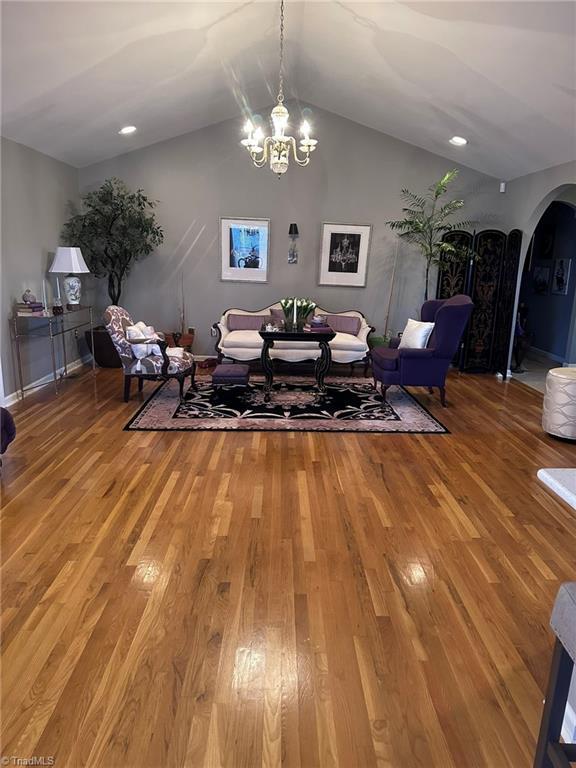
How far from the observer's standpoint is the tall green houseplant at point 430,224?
6945 millimetres

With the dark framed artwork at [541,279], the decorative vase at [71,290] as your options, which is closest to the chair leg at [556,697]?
the decorative vase at [71,290]

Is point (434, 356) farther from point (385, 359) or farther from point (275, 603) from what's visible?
point (275, 603)

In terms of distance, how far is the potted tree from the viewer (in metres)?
6.44

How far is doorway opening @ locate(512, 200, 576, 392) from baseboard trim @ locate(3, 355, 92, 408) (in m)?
6.31

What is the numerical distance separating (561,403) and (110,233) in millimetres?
5709

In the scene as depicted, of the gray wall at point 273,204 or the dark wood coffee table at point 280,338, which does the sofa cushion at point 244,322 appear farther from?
the dark wood coffee table at point 280,338

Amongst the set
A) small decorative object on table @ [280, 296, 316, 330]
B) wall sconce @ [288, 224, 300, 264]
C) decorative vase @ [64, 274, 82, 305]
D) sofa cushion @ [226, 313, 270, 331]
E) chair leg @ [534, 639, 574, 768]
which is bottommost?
chair leg @ [534, 639, 574, 768]

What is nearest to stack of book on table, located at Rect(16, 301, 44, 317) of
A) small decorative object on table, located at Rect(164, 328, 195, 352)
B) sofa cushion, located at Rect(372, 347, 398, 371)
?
small decorative object on table, located at Rect(164, 328, 195, 352)

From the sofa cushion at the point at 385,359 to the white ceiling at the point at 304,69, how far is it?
8.68 ft

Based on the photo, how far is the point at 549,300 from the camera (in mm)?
8523

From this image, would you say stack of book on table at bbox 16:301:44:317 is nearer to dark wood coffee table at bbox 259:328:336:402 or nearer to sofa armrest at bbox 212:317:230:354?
sofa armrest at bbox 212:317:230:354

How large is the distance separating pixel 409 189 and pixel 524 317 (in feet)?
9.48

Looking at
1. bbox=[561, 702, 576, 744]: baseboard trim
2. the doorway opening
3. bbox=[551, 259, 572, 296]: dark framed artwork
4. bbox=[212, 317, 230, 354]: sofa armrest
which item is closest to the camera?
bbox=[561, 702, 576, 744]: baseboard trim

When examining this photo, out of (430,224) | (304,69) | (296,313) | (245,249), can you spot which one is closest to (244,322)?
(245,249)
